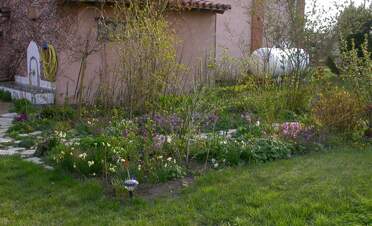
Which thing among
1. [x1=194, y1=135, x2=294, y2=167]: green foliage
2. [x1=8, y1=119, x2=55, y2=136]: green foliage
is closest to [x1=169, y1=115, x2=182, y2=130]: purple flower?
[x1=194, y1=135, x2=294, y2=167]: green foliage

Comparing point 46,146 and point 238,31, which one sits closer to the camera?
point 46,146

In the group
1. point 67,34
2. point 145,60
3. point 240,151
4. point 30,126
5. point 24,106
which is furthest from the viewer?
point 67,34

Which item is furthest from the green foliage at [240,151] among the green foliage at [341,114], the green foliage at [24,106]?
the green foliage at [24,106]

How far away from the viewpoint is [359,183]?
4469mm

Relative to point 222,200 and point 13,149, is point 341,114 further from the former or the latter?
point 13,149

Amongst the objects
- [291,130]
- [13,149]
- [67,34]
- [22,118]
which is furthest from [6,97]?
[291,130]

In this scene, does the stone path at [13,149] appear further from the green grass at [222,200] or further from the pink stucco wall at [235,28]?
the pink stucco wall at [235,28]

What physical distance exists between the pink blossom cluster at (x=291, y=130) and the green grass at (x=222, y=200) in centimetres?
106

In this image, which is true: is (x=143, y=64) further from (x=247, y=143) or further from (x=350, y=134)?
(x=350, y=134)

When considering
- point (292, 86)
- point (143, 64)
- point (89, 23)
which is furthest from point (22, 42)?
point (292, 86)

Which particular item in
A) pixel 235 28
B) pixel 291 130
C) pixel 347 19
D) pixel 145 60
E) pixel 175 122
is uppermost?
pixel 235 28

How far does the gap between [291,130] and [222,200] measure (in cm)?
254

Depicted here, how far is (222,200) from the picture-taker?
13.6 ft

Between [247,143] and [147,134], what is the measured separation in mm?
1273
